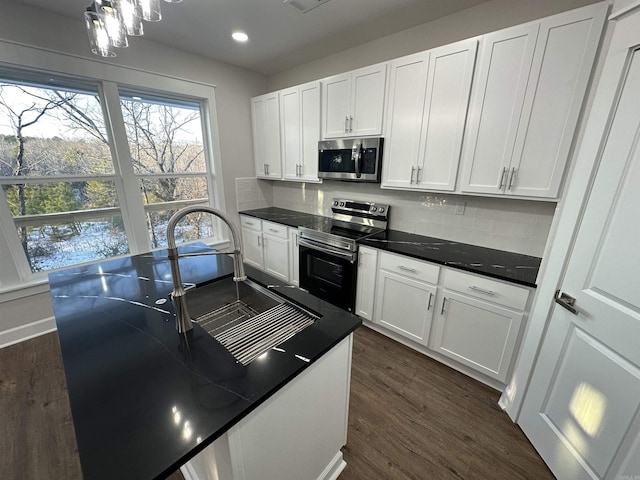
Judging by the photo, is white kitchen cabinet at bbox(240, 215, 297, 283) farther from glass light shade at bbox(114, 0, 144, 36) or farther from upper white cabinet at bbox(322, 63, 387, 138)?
glass light shade at bbox(114, 0, 144, 36)

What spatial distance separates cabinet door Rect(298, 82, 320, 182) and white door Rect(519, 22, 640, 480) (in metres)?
2.11

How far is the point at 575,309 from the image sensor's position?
1.22 m

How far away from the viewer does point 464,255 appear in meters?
1.96

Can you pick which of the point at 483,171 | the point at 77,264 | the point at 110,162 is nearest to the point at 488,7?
the point at 483,171

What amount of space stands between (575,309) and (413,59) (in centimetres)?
195

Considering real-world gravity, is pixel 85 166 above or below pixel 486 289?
above

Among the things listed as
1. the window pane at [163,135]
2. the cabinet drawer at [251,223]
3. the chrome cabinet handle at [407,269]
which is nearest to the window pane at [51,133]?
the window pane at [163,135]

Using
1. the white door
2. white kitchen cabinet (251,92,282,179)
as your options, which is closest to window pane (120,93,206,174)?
white kitchen cabinet (251,92,282,179)

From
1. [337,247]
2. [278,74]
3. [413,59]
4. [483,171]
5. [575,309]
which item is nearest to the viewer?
[575,309]

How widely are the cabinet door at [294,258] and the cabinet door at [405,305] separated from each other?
103 cm

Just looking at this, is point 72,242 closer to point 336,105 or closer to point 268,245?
point 268,245

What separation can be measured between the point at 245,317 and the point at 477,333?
1614 millimetres

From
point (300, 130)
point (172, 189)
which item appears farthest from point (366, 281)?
point (172, 189)

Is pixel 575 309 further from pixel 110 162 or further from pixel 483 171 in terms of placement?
pixel 110 162
